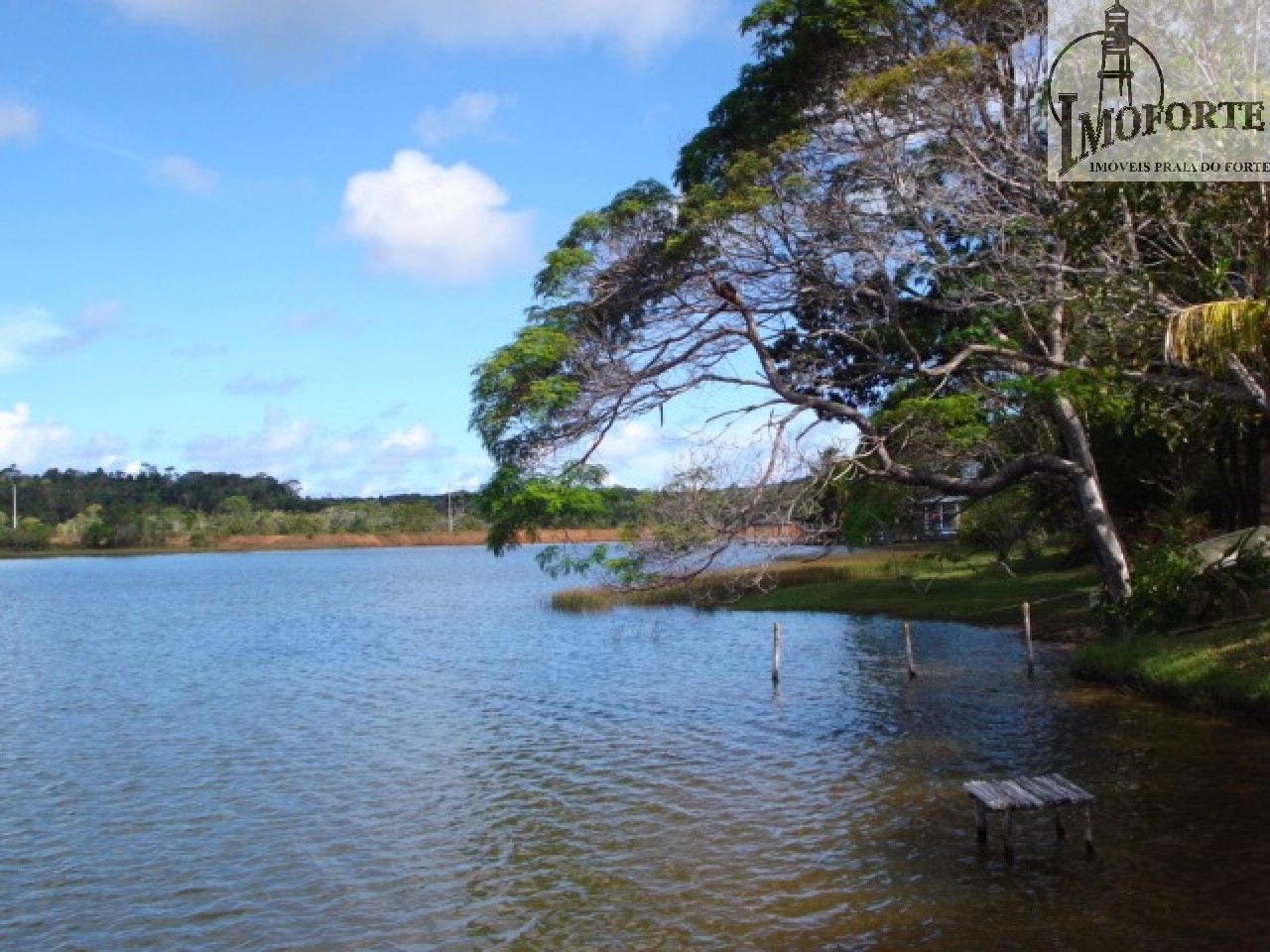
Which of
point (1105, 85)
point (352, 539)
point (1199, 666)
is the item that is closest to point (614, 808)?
point (1199, 666)

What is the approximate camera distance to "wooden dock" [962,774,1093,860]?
12570 mm

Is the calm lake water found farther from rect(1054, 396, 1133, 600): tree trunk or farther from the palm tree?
the palm tree

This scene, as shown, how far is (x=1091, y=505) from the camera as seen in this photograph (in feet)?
82.7

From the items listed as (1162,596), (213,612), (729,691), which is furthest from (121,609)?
(1162,596)

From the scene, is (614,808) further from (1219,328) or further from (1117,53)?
(1117,53)

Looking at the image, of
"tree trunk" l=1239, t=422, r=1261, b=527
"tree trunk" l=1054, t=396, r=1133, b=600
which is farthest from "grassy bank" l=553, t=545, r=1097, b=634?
"tree trunk" l=1054, t=396, r=1133, b=600

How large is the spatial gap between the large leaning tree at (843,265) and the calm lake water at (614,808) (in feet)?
16.3

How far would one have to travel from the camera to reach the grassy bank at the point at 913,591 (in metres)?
37.6

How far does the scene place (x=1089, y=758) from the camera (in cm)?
1791

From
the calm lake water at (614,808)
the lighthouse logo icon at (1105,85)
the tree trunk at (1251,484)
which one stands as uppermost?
the lighthouse logo icon at (1105,85)

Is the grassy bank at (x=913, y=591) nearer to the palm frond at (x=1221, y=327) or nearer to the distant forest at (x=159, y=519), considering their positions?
the palm frond at (x=1221, y=327)

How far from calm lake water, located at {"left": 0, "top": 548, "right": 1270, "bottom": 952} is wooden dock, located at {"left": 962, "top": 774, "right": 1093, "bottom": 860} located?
1.02 ft

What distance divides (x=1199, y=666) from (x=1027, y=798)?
1079 cm

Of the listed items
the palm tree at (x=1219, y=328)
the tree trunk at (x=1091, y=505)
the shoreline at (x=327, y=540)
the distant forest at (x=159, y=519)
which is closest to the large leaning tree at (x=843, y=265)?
the tree trunk at (x=1091, y=505)
